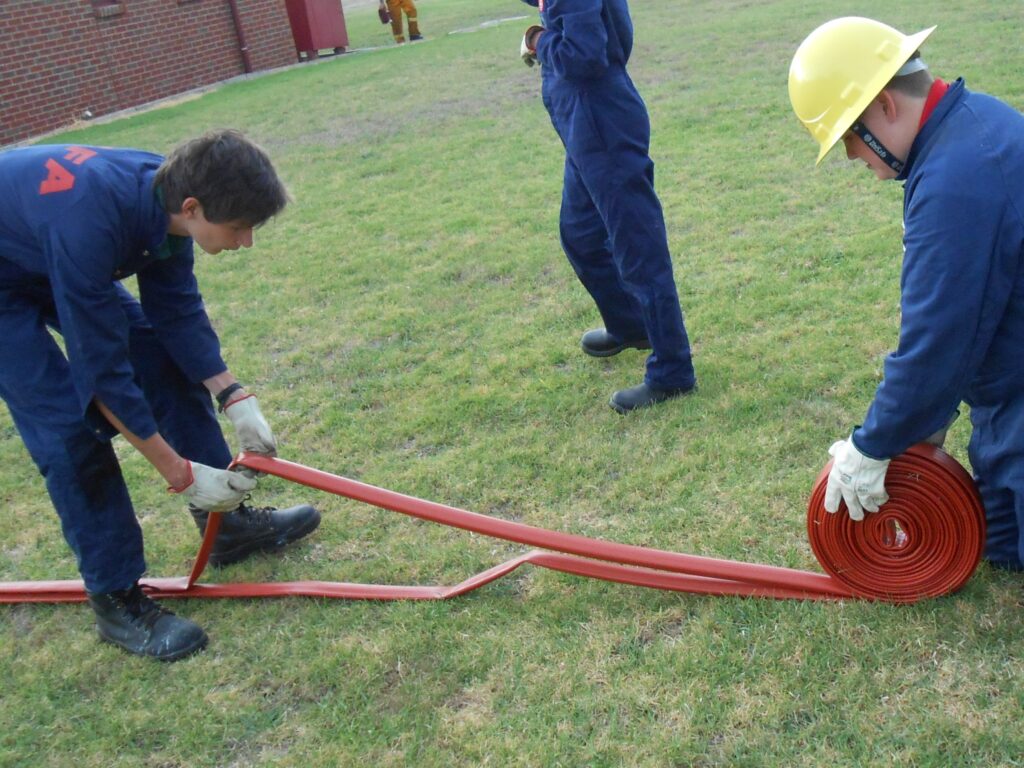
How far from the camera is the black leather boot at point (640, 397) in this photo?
13.5 feet

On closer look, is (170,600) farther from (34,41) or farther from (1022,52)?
(34,41)

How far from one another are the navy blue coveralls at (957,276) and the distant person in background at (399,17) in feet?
57.8

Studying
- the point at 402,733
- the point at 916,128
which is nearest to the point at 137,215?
the point at 402,733

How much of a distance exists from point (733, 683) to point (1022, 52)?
337 inches

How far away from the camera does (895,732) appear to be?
2.35m

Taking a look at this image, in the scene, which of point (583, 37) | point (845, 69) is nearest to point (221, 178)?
point (583, 37)

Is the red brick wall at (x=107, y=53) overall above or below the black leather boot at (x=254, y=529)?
above

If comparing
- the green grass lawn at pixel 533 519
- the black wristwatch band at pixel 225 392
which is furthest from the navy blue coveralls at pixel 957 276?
the black wristwatch band at pixel 225 392

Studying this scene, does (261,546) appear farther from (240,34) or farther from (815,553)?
(240,34)

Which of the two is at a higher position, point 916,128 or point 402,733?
point 916,128

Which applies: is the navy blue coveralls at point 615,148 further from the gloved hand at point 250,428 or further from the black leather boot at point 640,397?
the gloved hand at point 250,428

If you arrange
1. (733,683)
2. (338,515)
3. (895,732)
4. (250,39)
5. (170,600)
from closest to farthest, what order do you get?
(895,732)
(733,683)
(170,600)
(338,515)
(250,39)

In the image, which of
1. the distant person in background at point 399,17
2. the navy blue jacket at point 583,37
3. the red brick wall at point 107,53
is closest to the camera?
the navy blue jacket at point 583,37

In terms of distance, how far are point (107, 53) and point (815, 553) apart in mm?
14002
